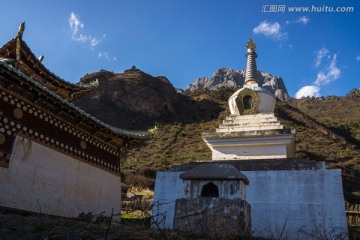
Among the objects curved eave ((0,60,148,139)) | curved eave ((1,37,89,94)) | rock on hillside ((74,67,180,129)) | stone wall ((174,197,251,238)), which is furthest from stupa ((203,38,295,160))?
rock on hillside ((74,67,180,129))

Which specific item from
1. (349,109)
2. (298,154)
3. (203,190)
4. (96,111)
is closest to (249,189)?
(203,190)

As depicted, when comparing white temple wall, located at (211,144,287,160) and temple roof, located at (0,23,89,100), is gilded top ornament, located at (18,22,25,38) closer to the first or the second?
temple roof, located at (0,23,89,100)

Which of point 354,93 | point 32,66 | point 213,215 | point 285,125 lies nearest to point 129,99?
point 285,125

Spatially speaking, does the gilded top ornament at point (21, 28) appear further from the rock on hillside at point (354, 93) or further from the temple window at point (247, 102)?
the rock on hillside at point (354, 93)

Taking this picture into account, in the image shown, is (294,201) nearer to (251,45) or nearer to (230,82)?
(251,45)

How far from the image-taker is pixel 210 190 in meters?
8.24

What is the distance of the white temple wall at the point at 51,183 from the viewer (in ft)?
31.0

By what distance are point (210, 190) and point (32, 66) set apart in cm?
937

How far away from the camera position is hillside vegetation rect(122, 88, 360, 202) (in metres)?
38.2

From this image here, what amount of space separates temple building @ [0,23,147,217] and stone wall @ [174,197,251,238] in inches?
160

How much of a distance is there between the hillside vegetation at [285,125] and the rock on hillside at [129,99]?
4.79 metres

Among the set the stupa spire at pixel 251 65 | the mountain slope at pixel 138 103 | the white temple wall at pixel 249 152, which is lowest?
the white temple wall at pixel 249 152

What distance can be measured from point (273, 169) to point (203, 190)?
4784 millimetres

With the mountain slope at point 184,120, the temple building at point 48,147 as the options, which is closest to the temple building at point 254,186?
the temple building at point 48,147
